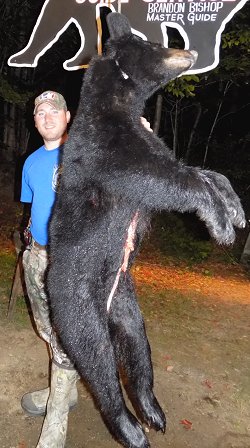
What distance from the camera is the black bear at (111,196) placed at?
2.06 m

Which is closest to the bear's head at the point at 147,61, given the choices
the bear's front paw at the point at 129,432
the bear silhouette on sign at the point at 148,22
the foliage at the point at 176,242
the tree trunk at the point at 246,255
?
the bear silhouette on sign at the point at 148,22

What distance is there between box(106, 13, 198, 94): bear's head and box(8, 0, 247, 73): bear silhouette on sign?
1.98 ft

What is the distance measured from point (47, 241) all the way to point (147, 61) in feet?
4.76

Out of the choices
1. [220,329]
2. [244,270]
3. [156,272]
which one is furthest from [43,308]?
[244,270]

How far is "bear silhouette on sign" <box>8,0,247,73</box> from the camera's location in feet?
9.50

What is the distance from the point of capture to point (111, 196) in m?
2.27

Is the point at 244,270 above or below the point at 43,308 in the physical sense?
below

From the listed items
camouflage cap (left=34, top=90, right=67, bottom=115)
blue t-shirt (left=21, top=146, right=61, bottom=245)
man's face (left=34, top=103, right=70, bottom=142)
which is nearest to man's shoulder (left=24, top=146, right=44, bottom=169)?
blue t-shirt (left=21, top=146, right=61, bottom=245)

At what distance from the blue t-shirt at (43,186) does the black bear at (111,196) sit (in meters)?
0.69

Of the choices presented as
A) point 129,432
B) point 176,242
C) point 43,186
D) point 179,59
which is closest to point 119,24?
point 179,59

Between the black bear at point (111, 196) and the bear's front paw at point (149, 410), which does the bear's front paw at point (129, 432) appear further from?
the bear's front paw at point (149, 410)

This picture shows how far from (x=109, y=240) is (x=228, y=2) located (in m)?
1.86

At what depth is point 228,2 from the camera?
285 centimetres

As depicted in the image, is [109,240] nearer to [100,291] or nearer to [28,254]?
[100,291]
